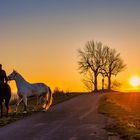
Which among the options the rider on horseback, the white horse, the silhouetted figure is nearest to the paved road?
the silhouetted figure

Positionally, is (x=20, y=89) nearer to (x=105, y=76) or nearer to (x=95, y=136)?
(x=95, y=136)

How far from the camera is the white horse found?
27984 millimetres

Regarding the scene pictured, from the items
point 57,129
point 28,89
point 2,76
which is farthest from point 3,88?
point 57,129

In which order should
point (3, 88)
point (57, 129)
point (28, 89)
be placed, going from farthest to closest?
1. point (28, 89)
2. point (3, 88)
3. point (57, 129)

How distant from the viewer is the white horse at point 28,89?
91.8 feet

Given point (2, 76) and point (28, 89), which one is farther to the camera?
point (28, 89)

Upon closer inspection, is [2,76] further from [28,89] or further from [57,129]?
[57,129]

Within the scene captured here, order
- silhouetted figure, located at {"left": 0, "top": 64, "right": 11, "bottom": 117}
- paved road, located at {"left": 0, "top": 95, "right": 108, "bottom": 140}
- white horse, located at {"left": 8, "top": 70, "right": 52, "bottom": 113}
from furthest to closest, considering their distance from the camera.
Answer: white horse, located at {"left": 8, "top": 70, "right": 52, "bottom": 113}, silhouetted figure, located at {"left": 0, "top": 64, "right": 11, "bottom": 117}, paved road, located at {"left": 0, "top": 95, "right": 108, "bottom": 140}

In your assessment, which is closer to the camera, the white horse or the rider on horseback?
the rider on horseback

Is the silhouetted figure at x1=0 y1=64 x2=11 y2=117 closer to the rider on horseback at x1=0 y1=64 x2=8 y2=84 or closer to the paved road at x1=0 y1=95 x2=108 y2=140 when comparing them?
the rider on horseback at x1=0 y1=64 x2=8 y2=84

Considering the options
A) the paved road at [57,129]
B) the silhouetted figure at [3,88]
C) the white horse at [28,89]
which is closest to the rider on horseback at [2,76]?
the silhouetted figure at [3,88]

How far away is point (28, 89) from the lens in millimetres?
28156

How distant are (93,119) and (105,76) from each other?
2888 inches

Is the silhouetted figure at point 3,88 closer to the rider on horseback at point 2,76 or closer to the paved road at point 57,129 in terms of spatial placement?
the rider on horseback at point 2,76
